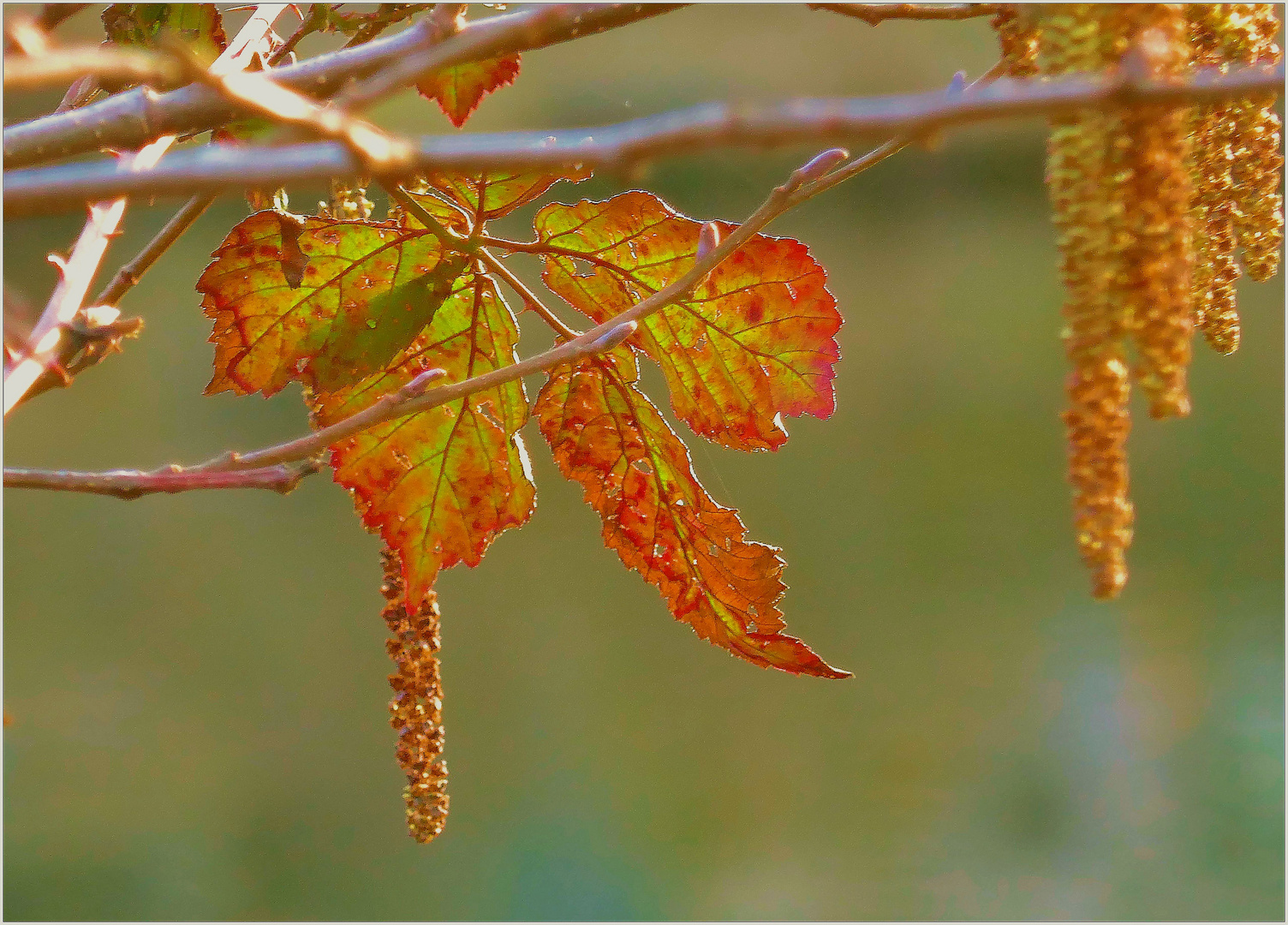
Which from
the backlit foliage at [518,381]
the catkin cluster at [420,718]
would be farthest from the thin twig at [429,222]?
the catkin cluster at [420,718]

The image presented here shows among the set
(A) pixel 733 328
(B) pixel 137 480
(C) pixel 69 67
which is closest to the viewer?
(C) pixel 69 67

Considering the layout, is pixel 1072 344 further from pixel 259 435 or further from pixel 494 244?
pixel 259 435

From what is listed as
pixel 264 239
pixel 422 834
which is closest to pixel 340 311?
pixel 264 239

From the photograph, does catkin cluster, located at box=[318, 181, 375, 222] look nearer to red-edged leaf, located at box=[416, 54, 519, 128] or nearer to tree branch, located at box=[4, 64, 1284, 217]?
red-edged leaf, located at box=[416, 54, 519, 128]

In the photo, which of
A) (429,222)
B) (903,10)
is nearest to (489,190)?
(429,222)

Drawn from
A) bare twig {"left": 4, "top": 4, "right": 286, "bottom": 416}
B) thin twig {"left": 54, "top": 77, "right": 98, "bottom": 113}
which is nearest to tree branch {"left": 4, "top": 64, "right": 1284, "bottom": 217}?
bare twig {"left": 4, "top": 4, "right": 286, "bottom": 416}

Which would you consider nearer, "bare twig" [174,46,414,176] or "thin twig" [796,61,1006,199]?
"bare twig" [174,46,414,176]

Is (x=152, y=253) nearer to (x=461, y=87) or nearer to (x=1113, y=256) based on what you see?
(x=461, y=87)
